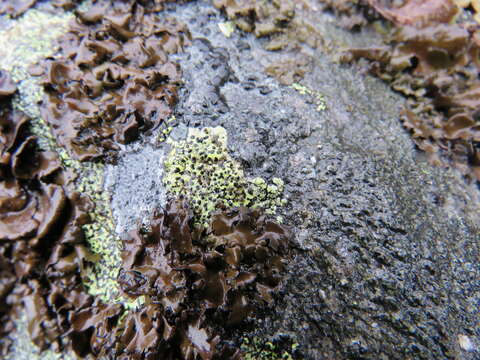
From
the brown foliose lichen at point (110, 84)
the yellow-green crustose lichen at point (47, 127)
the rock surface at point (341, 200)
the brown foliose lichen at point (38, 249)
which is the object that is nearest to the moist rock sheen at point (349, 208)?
the rock surface at point (341, 200)

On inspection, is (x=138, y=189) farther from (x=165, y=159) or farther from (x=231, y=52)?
(x=231, y=52)

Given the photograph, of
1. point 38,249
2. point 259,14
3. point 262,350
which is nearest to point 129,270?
point 38,249

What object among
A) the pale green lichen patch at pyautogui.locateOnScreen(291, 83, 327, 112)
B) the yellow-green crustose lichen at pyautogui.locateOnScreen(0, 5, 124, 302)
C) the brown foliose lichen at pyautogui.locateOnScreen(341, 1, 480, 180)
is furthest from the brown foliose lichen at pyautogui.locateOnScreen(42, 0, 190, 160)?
the brown foliose lichen at pyautogui.locateOnScreen(341, 1, 480, 180)

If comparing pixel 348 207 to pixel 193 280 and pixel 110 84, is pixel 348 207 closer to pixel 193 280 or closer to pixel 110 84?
pixel 193 280

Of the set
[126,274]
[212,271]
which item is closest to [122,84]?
[126,274]

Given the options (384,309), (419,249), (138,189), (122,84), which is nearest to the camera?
(384,309)

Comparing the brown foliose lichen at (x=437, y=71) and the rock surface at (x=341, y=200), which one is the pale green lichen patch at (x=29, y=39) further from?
the brown foliose lichen at (x=437, y=71)
